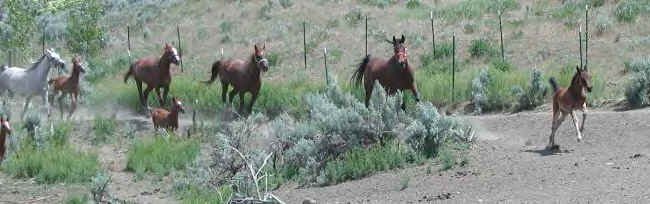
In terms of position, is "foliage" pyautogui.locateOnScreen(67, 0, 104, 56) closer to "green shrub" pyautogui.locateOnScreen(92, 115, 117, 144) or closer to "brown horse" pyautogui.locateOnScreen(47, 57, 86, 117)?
"brown horse" pyautogui.locateOnScreen(47, 57, 86, 117)

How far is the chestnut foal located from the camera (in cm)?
2199

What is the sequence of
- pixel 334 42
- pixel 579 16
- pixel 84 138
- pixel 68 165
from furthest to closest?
pixel 334 42
pixel 579 16
pixel 84 138
pixel 68 165

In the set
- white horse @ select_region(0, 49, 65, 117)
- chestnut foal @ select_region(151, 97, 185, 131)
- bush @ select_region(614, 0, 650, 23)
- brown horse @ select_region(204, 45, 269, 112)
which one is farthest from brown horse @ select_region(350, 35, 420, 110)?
bush @ select_region(614, 0, 650, 23)

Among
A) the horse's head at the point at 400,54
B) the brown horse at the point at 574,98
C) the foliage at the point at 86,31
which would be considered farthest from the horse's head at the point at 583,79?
the foliage at the point at 86,31

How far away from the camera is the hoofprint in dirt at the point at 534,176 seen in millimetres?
12938

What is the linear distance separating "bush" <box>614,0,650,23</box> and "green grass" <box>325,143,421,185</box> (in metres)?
18.8

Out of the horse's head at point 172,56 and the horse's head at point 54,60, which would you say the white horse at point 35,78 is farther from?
the horse's head at point 172,56

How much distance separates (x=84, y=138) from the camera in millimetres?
23125

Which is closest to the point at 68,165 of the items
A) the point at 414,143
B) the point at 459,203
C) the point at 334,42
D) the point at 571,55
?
the point at 414,143

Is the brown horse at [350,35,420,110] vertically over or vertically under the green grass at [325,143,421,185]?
over

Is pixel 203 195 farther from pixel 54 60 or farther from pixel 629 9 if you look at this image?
pixel 629 9

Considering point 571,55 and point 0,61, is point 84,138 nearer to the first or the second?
point 571,55

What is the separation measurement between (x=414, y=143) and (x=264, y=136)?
3.91 meters

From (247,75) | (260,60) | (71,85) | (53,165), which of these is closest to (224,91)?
(247,75)
